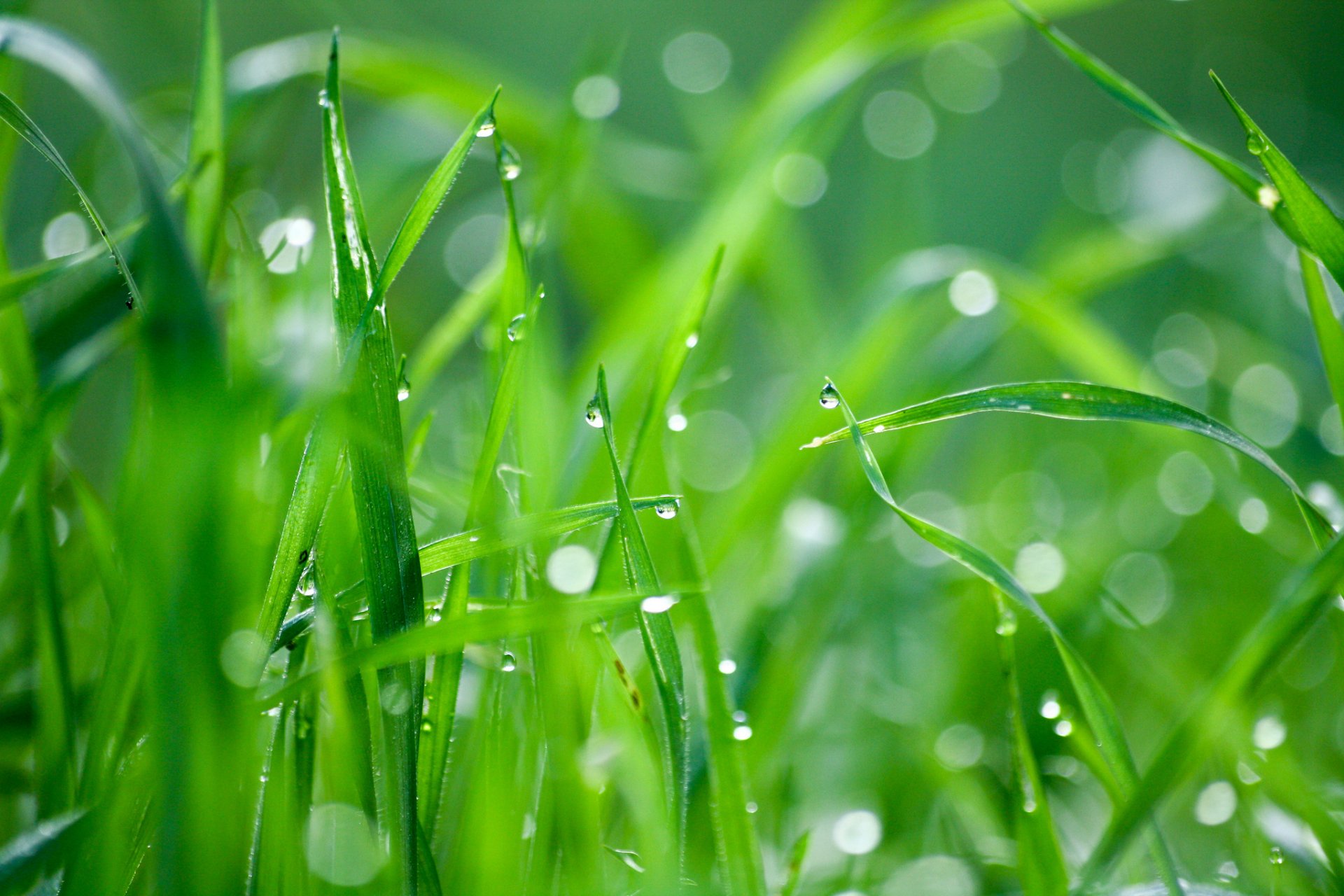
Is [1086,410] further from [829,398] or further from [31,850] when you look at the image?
[31,850]

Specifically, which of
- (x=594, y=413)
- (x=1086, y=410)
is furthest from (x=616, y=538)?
(x=1086, y=410)

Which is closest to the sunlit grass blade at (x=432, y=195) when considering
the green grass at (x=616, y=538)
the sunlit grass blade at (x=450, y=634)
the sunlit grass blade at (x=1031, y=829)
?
the green grass at (x=616, y=538)

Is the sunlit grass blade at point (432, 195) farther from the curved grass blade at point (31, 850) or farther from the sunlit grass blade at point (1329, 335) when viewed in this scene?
the sunlit grass blade at point (1329, 335)

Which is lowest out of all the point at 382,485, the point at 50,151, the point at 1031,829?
the point at 1031,829

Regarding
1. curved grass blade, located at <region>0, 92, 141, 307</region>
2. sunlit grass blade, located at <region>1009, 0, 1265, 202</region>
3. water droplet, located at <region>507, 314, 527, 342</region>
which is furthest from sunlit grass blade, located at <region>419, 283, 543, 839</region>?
sunlit grass blade, located at <region>1009, 0, 1265, 202</region>

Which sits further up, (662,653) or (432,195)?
(432,195)

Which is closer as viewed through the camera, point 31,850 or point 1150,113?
point 31,850

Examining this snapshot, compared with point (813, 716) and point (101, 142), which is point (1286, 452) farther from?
point (101, 142)
